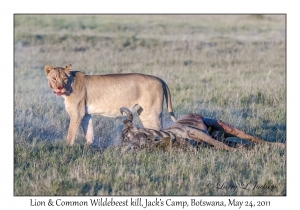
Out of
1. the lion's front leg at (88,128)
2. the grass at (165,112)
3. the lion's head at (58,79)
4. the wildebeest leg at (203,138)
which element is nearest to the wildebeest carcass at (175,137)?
the wildebeest leg at (203,138)

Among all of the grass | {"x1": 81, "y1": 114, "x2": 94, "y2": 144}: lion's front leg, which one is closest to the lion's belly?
{"x1": 81, "y1": 114, "x2": 94, "y2": 144}: lion's front leg

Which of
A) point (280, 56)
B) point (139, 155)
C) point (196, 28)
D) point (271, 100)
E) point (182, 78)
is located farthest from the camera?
point (196, 28)

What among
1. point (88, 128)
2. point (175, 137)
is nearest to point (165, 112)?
point (88, 128)

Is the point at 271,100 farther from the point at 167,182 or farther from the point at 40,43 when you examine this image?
the point at 40,43

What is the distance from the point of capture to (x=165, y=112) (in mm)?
10961

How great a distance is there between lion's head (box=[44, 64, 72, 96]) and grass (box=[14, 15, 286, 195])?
2.63ft

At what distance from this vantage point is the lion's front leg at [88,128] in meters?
9.07

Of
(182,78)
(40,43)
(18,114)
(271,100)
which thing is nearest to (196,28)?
(40,43)

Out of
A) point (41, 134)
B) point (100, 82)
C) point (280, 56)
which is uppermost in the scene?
point (280, 56)

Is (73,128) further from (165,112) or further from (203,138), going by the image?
(165,112)

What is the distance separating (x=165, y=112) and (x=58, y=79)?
111 inches

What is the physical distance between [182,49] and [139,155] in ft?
41.8
